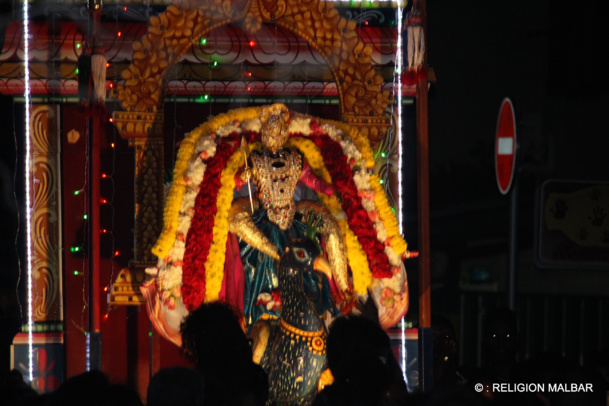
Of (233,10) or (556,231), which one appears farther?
(556,231)

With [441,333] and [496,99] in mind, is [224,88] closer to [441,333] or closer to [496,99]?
[441,333]

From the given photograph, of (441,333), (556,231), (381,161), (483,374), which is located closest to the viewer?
(483,374)

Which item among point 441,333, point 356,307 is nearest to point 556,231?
point 441,333

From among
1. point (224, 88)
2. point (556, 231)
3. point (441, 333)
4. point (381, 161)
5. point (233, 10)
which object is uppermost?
point (233, 10)

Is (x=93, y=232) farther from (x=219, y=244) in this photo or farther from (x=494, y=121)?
(x=494, y=121)

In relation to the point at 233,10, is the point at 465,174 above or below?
below

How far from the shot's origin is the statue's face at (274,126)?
273 inches

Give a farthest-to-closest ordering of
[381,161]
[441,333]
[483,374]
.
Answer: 1. [381,161]
2. [441,333]
3. [483,374]

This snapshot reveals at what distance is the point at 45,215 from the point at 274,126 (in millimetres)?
2325

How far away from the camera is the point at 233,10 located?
288 inches

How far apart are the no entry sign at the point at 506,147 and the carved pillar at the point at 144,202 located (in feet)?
9.14

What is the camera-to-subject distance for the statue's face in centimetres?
695

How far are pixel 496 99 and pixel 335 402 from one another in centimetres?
748

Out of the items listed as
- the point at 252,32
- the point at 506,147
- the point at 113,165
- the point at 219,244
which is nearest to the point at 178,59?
the point at 252,32
